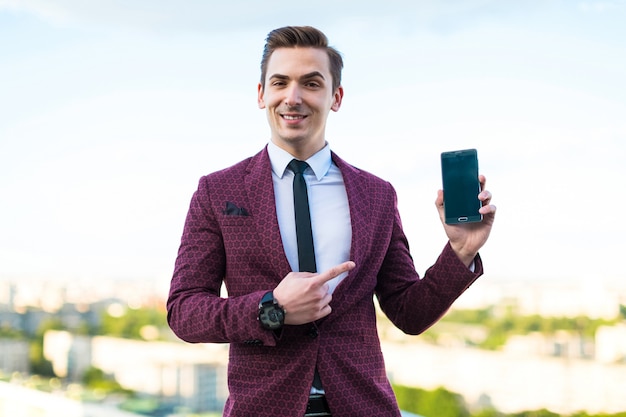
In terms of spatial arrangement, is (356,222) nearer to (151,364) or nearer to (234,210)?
(234,210)

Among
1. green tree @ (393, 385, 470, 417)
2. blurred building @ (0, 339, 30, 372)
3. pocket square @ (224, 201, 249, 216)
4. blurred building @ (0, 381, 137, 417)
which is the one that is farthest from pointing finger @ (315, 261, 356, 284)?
blurred building @ (0, 339, 30, 372)

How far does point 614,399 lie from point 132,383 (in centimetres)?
2044

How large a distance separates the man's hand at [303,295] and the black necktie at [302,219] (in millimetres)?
167

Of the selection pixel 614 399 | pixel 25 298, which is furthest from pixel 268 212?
pixel 25 298

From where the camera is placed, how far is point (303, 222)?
142cm

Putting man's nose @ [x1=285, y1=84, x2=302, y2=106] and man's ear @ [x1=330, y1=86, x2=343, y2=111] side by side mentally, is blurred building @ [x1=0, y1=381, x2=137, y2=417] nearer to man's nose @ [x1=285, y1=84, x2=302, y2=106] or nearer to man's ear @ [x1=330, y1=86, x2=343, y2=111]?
man's ear @ [x1=330, y1=86, x2=343, y2=111]

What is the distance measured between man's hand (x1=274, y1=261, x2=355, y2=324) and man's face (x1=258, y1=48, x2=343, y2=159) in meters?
0.35

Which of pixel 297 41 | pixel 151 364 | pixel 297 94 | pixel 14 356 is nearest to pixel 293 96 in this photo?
pixel 297 94

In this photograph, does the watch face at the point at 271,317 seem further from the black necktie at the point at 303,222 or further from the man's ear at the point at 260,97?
the man's ear at the point at 260,97

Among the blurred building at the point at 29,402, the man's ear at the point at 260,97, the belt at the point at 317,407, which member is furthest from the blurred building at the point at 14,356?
the belt at the point at 317,407

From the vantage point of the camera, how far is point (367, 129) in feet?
104

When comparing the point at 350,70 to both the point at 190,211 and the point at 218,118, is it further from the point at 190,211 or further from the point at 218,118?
the point at 218,118

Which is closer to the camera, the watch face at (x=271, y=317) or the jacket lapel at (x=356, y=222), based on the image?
the watch face at (x=271, y=317)

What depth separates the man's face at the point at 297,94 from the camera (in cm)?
144
